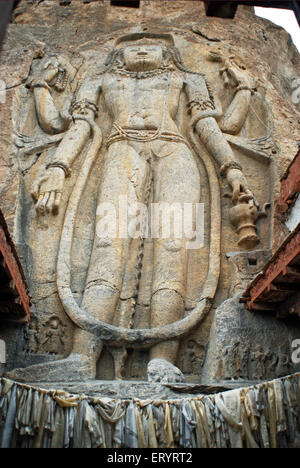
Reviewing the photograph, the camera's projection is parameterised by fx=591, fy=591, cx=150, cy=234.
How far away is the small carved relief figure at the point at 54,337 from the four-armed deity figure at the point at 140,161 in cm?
28

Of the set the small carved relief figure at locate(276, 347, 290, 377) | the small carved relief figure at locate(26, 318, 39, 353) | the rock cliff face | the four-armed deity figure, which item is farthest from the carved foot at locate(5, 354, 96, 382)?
the small carved relief figure at locate(276, 347, 290, 377)

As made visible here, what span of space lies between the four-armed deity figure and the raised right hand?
0.6 inches

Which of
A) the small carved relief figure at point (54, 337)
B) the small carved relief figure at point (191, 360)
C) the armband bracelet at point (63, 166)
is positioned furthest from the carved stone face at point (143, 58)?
the small carved relief figure at point (191, 360)

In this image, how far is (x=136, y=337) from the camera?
7.04m

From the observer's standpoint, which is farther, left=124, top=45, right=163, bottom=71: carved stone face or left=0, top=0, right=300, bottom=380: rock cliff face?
left=124, top=45, right=163, bottom=71: carved stone face

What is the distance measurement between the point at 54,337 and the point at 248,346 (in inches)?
96.1

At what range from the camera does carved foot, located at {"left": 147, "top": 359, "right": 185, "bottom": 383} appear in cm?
635

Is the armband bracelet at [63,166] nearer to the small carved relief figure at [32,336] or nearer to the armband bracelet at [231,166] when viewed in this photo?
the armband bracelet at [231,166]

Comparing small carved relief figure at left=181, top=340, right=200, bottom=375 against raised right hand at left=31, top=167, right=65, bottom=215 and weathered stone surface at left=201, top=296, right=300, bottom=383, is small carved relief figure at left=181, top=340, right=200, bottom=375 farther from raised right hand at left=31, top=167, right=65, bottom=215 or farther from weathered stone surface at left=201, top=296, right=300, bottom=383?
raised right hand at left=31, top=167, right=65, bottom=215

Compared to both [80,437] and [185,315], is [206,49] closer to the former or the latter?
[185,315]

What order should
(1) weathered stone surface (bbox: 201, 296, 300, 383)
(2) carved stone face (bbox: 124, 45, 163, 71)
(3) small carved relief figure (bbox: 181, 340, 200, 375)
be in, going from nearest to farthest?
(1) weathered stone surface (bbox: 201, 296, 300, 383)
(3) small carved relief figure (bbox: 181, 340, 200, 375)
(2) carved stone face (bbox: 124, 45, 163, 71)

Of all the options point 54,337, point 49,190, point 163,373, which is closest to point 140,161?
point 49,190

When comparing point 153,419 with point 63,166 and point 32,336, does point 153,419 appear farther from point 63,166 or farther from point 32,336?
point 63,166

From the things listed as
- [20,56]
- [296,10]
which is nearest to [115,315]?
[296,10]
